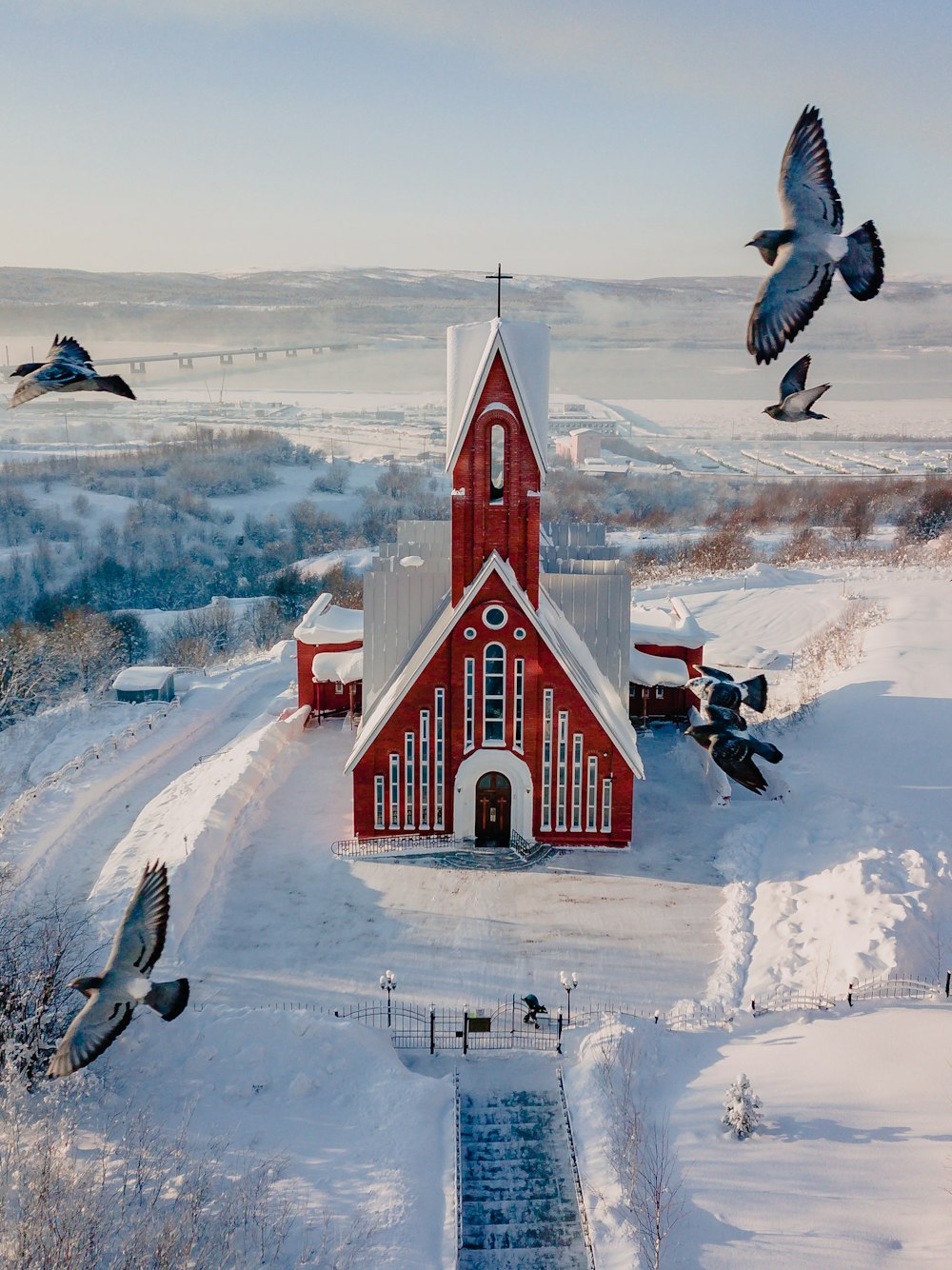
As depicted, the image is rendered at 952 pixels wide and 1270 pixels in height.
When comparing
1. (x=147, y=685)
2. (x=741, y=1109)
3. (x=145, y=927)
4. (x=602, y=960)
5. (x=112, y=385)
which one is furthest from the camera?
(x=147, y=685)

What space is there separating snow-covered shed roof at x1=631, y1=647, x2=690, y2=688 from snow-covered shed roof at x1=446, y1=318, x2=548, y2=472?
470 inches

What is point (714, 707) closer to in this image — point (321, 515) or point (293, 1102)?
point (293, 1102)

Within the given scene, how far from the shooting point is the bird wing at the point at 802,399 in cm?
760

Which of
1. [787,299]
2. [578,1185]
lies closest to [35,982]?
[578,1185]

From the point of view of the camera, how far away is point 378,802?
92.1ft

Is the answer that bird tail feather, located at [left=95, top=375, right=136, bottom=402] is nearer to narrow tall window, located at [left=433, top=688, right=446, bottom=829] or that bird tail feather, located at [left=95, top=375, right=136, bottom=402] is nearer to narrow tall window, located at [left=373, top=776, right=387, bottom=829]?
narrow tall window, located at [left=433, top=688, right=446, bottom=829]

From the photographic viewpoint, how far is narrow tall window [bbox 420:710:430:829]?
27.8m

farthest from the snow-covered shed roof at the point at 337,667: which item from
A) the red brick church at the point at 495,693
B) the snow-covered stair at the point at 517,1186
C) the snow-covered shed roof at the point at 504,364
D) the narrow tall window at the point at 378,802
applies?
the snow-covered stair at the point at 517,1186

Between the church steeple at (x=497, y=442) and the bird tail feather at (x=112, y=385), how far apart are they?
702 inches

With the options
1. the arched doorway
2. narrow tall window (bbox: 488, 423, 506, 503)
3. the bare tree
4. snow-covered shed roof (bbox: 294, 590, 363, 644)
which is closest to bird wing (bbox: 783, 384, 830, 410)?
the bare tree

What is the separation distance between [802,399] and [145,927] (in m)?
10.4

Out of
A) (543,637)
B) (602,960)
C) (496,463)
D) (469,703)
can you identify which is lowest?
(602,960)

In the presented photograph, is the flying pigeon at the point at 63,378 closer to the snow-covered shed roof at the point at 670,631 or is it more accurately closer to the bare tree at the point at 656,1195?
the bare tree at the point at 656,1195

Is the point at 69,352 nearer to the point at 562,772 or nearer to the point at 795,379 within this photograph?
the point at 795,379
